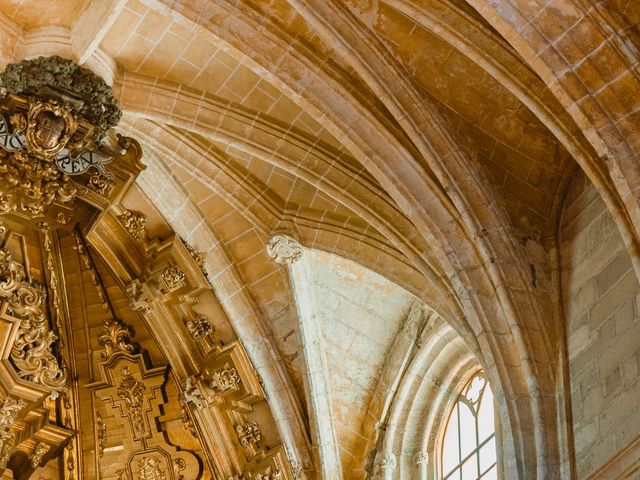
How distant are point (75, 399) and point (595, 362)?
21.8 ft

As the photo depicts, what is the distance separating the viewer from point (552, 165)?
12.4 metres

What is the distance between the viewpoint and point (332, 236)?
46.5 feet

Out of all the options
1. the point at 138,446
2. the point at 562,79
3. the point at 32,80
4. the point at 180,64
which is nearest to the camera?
the point at 562,79

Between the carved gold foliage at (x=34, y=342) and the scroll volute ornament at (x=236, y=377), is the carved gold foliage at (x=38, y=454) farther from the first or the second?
the scroll volute ornament at (x=236, y=377)

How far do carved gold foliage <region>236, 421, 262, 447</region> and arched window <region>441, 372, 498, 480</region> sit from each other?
187cm

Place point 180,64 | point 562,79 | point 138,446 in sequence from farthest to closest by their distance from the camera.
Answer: point 138,446 → point 180,64 → point 562,79

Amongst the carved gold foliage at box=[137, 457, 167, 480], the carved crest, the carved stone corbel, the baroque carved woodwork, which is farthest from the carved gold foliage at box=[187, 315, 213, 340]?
the carved crest

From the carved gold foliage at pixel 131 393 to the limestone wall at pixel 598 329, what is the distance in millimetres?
5448

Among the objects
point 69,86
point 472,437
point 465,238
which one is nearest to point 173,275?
point 69,86

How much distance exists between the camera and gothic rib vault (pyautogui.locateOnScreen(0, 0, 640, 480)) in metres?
10.9

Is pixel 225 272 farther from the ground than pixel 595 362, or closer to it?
farther from the ground

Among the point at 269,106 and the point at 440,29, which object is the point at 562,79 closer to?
the point at 440,29

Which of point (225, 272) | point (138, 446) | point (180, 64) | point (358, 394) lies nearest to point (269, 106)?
point (180, 64)

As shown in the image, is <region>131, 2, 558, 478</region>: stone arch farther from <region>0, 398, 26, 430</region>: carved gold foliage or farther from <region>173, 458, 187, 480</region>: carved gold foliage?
<region>0, 398, 26, 430</region>: carved gold foliage
